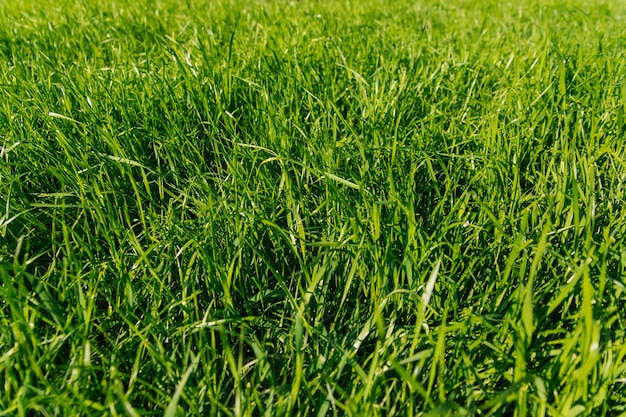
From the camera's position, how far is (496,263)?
1310 mm

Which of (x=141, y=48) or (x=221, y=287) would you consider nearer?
(x=221, y=287)

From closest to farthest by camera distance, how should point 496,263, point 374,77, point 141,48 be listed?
point 496,263, point 374,77, point 141,48

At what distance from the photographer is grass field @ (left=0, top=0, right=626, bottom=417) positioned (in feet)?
3.51

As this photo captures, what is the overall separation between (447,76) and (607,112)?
629 mm

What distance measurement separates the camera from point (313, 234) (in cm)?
150

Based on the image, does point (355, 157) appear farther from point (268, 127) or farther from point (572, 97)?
point (572, 97)

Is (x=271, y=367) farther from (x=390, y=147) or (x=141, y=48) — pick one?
(x=141, y=48)

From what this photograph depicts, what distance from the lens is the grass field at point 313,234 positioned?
42.1 inches

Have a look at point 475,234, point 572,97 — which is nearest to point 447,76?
point 572,97

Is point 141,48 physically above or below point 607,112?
below

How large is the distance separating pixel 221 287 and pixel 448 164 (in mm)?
816

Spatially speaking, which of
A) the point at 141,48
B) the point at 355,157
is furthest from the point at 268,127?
the point at 141,48

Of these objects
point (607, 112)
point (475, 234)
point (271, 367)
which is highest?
point (607, 112)

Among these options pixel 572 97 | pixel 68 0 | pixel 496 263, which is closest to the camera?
pixel 496 263
